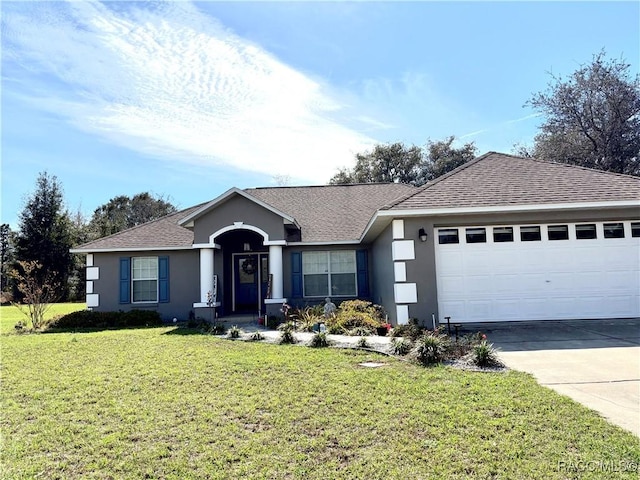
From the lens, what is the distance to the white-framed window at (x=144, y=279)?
1530 cm

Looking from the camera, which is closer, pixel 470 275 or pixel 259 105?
pixel 470 275

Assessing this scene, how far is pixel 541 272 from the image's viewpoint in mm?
10359

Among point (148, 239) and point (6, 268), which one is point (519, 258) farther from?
point (6, 268)

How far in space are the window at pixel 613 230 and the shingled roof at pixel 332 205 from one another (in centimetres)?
628

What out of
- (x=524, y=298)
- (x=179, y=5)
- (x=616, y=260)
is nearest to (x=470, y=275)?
(x=524, y=298)

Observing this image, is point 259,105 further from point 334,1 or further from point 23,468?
point 23,468

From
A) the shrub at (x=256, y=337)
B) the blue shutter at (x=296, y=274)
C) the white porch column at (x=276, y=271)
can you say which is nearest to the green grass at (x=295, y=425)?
the shrub at (x=256, y=337)

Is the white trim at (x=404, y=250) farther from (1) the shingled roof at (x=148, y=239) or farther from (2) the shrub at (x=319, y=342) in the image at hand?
(1) the shingled roof at (x=148, y=239)

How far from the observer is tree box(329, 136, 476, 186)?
121 feet

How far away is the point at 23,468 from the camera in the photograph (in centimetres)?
361

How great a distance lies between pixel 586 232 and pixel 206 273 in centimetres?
1126


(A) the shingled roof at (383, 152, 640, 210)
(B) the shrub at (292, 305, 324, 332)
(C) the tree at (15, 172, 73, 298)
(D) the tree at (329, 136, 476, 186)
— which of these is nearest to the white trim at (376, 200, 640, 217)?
(A) the shingled roof at (383, 152, 640, 210)

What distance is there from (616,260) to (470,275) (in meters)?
3.71

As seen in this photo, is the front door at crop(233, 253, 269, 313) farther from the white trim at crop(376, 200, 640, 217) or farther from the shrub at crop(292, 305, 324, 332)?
the white trim at crop(376, 200, 640, 217)
